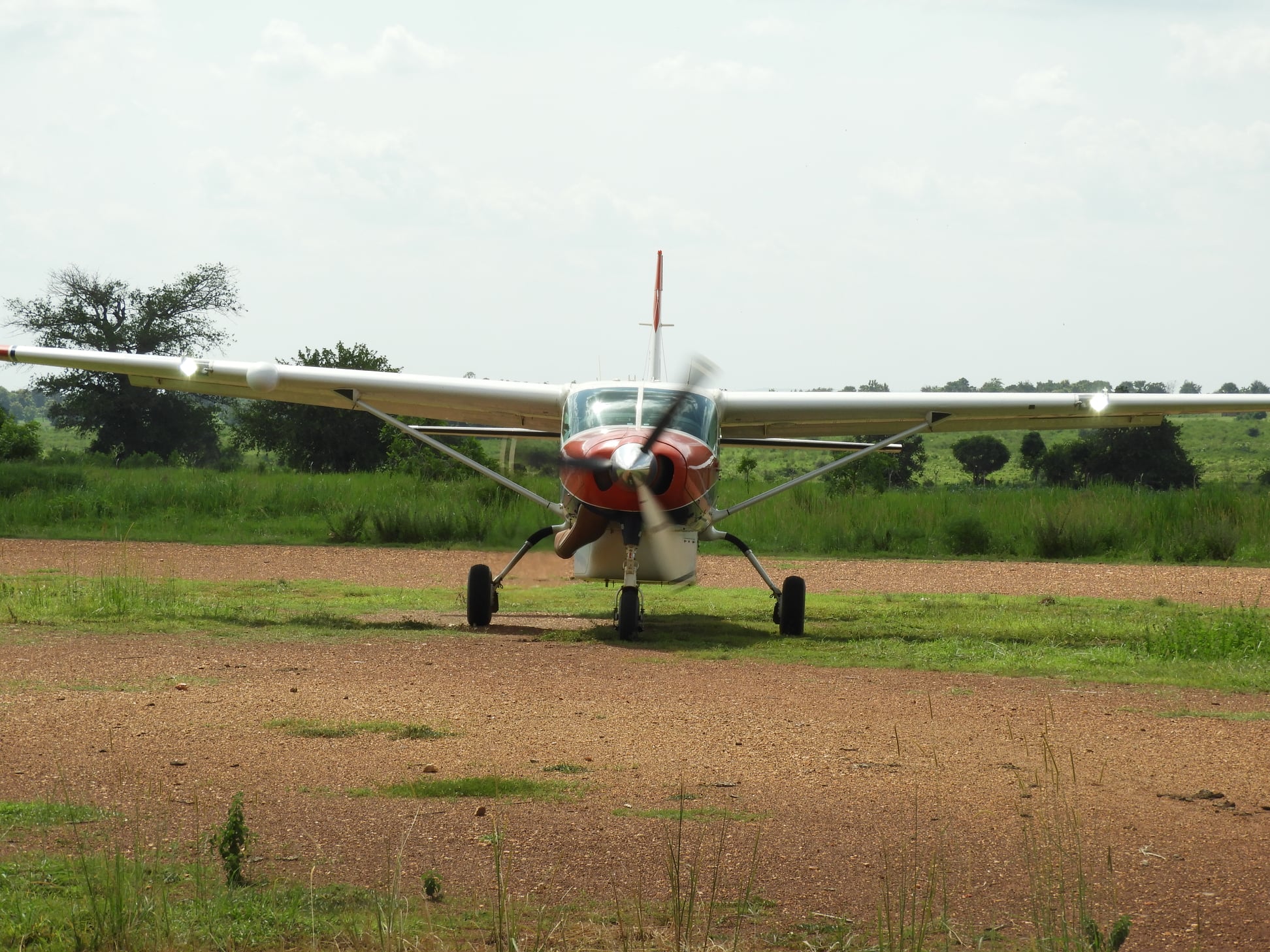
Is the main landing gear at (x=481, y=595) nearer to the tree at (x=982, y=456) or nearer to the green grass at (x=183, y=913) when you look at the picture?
the green grass at (x=183, y=913)

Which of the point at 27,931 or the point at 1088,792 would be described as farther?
the point at 1088,792

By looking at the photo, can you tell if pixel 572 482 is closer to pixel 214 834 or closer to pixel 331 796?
pixel 331 796

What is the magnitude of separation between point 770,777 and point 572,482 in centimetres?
574

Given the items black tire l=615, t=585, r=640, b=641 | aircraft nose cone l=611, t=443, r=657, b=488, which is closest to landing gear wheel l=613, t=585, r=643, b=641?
black tire l=615, t=585, r=640, b=641

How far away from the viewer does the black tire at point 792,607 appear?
1273 cm

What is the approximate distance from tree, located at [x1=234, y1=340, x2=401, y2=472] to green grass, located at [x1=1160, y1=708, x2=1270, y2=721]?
34269mm

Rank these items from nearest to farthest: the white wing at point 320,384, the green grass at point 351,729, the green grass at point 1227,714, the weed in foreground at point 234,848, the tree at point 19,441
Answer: the weed in foreground at point 234,848 → the green grass at point 351,729 → the green grass at point 1227,714 → the white wing at point 320,384 → the tree at point 19,441

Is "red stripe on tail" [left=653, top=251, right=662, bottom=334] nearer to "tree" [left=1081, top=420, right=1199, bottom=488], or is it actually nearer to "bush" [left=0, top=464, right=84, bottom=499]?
"bush" [left=0, top=464, right=84, bottom=499]

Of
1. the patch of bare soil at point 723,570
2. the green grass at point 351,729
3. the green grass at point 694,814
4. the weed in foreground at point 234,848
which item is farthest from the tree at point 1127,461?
the weed in foreground at point 234,848

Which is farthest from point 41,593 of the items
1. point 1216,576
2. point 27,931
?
point 1216,576

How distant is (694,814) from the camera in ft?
17.8

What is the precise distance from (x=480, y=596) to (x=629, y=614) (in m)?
1.90

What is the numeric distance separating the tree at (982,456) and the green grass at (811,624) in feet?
131

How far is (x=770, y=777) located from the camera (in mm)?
6250
